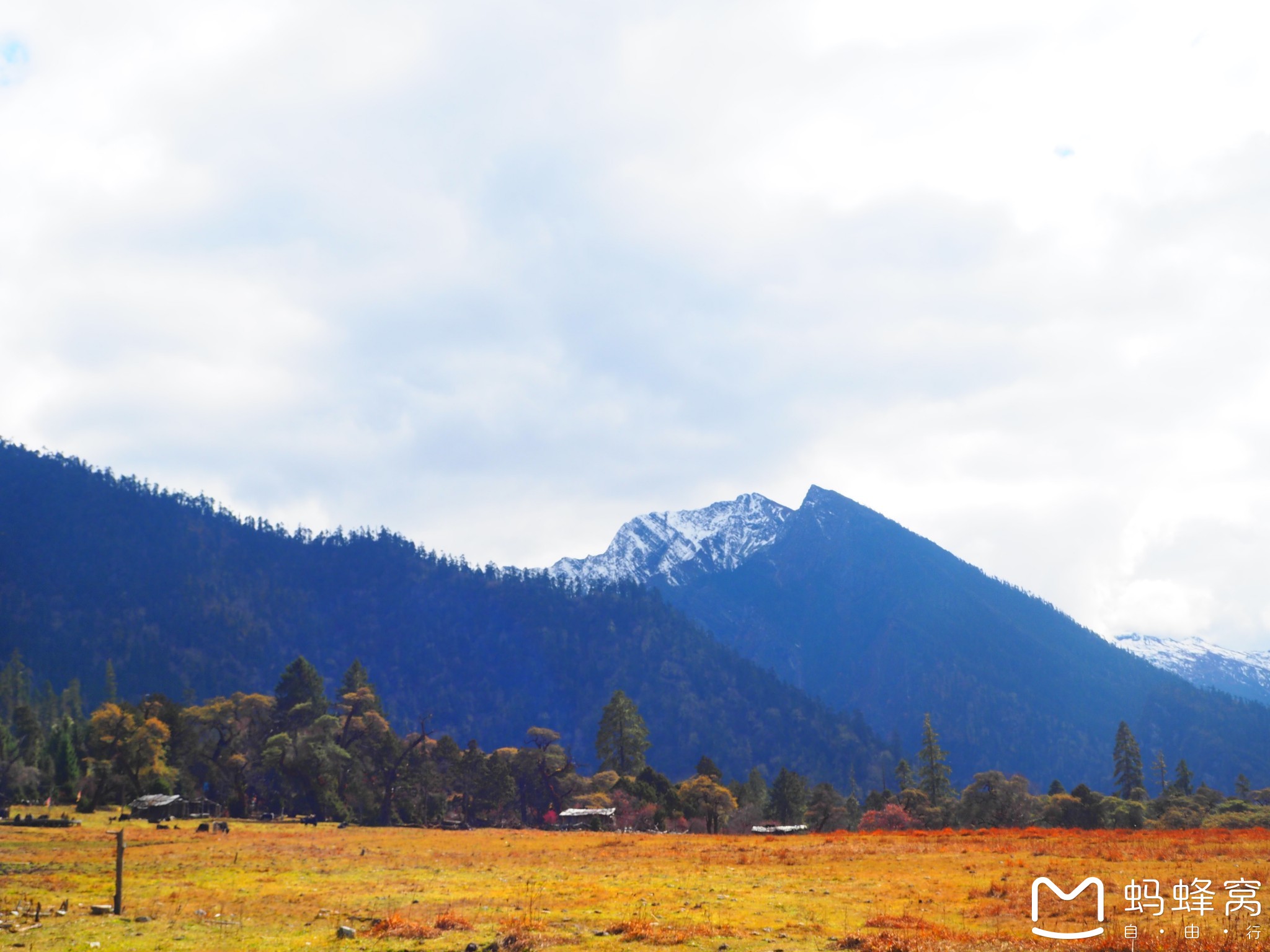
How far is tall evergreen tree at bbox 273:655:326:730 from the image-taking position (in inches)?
4806

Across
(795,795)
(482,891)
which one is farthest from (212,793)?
(482,891)

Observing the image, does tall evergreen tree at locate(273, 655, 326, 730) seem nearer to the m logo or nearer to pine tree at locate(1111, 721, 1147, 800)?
the m logo

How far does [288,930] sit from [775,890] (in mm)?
17714

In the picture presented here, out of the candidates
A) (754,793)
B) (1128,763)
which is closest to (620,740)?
(754,793)

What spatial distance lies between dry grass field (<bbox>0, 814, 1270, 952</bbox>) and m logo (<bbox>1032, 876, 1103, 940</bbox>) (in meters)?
0.38

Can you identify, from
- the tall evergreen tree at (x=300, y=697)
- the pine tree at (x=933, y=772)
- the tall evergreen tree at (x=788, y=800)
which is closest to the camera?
Result: the tall evergreen tree at (x=300, y=697)

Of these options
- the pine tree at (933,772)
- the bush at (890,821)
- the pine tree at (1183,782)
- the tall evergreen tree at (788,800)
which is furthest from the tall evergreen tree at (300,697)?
the pine tree at (1183,782)

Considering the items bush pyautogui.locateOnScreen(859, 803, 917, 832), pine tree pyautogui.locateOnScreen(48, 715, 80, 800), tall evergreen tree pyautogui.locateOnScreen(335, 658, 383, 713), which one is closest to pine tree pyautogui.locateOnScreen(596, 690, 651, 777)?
tall evergreen tree pyautogui.locateOnScreen(335, 658, 383, 713)

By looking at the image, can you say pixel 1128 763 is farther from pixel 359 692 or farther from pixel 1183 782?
pixel 359 692

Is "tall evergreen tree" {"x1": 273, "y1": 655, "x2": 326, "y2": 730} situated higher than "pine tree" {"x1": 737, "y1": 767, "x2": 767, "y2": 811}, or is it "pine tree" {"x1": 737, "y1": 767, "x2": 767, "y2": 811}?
"tall evergreen tree" {"x1": 273, "y1": 655, "x2": 326, "y2": 730}

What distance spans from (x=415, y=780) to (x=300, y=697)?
24146 millimetres

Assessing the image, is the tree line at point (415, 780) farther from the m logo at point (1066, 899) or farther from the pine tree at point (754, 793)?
the m logo at point (1066, 899)

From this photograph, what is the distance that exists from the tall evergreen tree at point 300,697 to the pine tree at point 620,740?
43247mm

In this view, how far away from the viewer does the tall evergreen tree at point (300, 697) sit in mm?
122062
